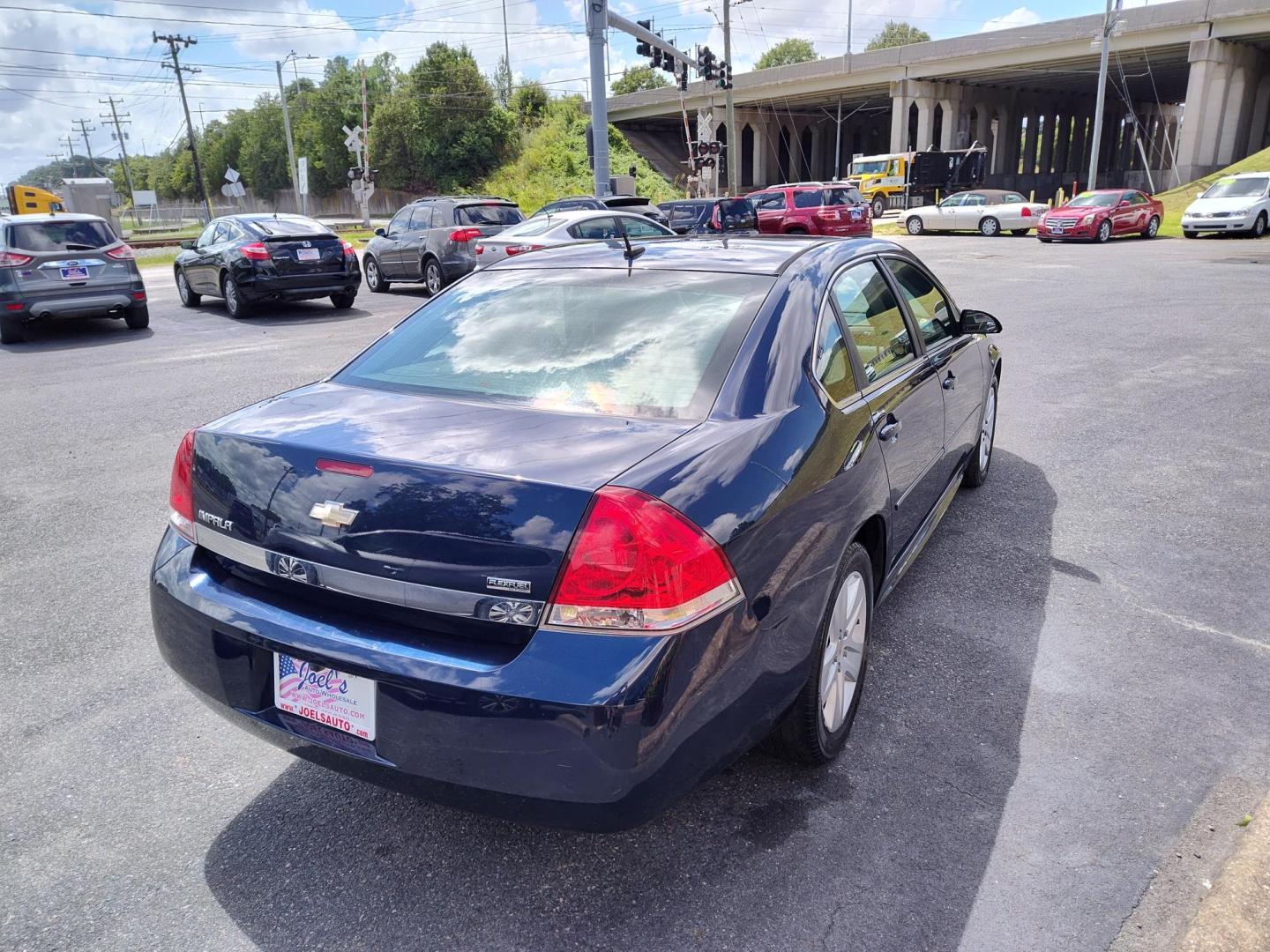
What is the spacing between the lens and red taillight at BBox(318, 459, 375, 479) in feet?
7.59

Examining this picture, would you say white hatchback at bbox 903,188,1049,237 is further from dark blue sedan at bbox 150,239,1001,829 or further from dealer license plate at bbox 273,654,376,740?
dealer license plate at bbox 273,654,376,740

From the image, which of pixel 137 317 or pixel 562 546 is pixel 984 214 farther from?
pixel 562 546

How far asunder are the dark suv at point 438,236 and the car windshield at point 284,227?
2.21 m

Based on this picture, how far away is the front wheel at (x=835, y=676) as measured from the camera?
107 inches

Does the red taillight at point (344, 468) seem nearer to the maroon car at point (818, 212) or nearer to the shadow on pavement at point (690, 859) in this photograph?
the shadow on pavement at point (690, 859)

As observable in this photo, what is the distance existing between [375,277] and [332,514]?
1704 cm

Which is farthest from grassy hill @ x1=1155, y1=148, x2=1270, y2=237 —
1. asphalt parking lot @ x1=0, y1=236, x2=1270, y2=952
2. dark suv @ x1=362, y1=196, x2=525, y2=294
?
asphalt parking lot @ x1=0, y1=236, x2=1270, y2=952

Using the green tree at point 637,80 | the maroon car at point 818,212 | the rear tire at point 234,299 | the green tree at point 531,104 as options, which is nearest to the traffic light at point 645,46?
the maroon car at point 818,212

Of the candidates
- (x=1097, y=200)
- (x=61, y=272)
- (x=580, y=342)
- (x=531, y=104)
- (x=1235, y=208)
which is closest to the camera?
(x=580, y=342)

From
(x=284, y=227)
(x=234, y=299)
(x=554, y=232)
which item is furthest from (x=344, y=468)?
(x=234, y=299)

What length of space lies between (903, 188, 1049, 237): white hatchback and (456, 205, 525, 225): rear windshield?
774 inches

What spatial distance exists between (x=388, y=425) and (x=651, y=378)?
2.63 feet

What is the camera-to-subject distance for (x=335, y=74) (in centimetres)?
8369

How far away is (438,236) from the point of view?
16.0 meters
